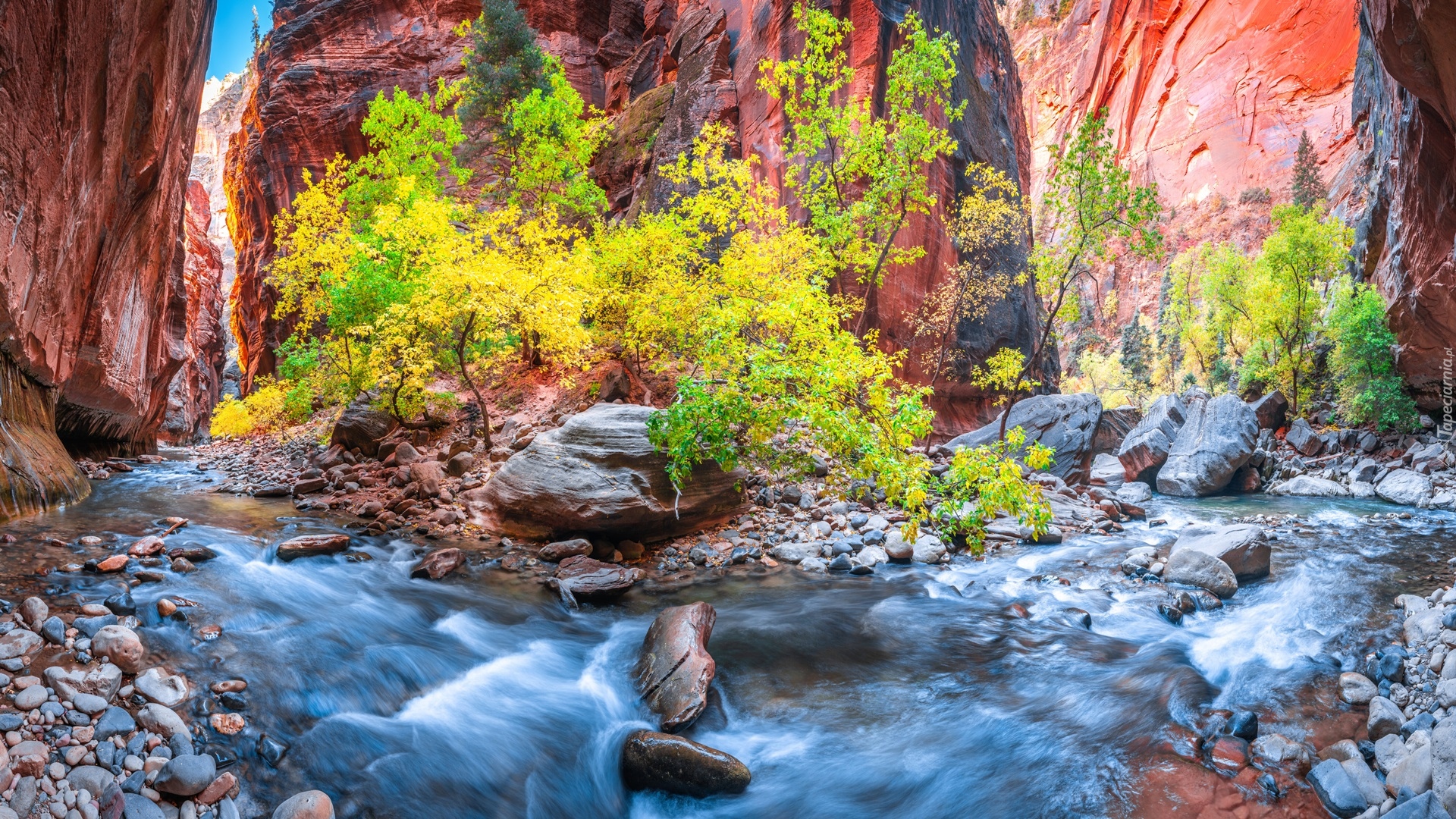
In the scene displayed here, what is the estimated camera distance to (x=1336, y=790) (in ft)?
10.8

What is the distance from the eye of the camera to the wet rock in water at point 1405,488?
1390 centimetres

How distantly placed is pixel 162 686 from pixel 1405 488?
882 inches

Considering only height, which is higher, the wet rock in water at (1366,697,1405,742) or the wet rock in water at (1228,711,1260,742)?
the wet rock in water at (1366,697,1405,742)

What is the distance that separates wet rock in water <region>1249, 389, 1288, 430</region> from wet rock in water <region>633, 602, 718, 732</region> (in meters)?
26.7

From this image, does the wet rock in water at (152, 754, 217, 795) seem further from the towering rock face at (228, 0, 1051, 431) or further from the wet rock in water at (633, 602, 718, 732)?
the towering rock face at (228, 0, 1051, 431)

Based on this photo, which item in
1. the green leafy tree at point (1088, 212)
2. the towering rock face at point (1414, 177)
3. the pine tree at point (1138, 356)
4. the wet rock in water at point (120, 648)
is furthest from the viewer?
the pine tree at point (1138, 356)

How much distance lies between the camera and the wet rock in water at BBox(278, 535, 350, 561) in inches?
270

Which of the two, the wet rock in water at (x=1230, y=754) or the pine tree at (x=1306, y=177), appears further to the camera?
the pine tree at (x=1306, y=177)

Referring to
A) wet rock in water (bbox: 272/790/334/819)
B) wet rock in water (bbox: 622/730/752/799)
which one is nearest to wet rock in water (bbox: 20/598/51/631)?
wet rock in water (bbox: 272/790/334/819)

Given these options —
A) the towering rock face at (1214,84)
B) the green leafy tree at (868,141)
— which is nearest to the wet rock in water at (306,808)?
the green leafy tree at (868,141)

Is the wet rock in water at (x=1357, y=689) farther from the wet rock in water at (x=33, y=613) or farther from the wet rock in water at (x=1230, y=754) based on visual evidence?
the wet rock in water at (x=33, y=613)

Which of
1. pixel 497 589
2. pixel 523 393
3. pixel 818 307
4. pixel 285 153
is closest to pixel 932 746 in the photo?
A: pixel 497 589

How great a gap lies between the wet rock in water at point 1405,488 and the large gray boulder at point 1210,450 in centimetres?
295

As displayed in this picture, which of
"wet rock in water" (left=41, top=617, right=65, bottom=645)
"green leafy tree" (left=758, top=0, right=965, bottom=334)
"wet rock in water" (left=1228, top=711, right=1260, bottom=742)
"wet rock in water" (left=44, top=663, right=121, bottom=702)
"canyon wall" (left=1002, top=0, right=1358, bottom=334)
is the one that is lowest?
"wet rock in water" (left=1228, top=711, right=1260, bottom=742)
